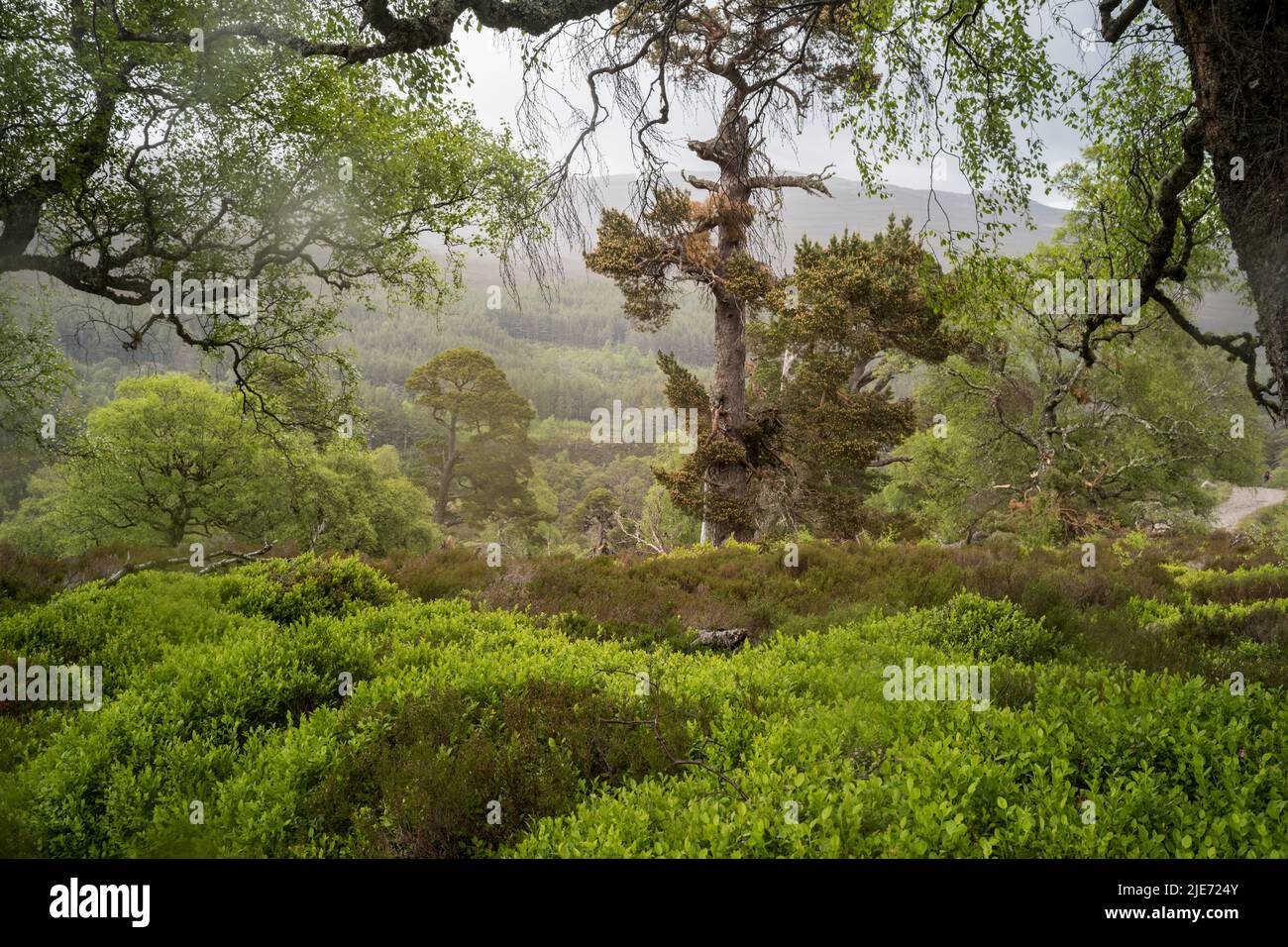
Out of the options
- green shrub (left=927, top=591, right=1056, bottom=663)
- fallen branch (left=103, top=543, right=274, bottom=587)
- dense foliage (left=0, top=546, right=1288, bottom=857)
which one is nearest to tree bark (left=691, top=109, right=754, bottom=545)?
green shrub (left=927, top=591, right=1056, bottom=663)

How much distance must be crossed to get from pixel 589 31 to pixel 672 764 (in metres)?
5.90

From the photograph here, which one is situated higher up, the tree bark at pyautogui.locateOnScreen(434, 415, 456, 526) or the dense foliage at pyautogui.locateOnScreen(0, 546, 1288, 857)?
the tree bark at pyautogui.locateOnScreen(434, 415, 456, 526)

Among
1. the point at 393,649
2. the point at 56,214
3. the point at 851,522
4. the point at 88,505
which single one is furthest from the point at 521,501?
the point at 393,649

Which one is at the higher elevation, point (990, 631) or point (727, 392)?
point (727, 392)

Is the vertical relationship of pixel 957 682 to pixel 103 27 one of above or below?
below

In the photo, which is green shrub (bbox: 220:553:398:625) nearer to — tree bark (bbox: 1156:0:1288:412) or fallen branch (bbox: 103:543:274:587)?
fallen branch (bbox: 103:543:274:587)

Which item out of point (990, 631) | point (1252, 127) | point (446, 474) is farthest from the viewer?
point (446, 474)

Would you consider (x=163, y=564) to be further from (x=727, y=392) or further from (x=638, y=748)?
(x=727, y=392)

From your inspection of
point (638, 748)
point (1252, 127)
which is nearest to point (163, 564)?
point (638, 748)

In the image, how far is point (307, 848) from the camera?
3729 mm

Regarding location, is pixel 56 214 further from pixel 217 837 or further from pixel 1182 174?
pixel 1182 174

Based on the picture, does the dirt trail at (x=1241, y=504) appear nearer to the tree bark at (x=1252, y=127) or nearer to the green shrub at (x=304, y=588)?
the tree bark at (x=1252, y=127)

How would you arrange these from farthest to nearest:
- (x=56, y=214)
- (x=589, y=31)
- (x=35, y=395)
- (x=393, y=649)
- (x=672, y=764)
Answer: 1. (x=35, y=395)
2. (x=56, y=214)
3. (x=393, y=649)
4. (x=589, y=31)
5. (x=672, y=764)

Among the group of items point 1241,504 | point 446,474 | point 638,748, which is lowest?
point 1241,504
